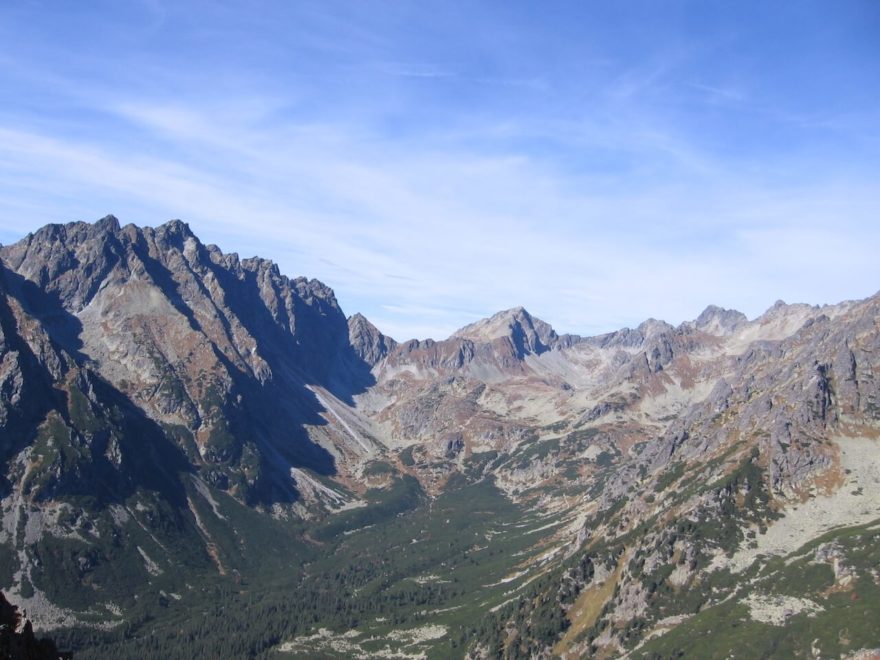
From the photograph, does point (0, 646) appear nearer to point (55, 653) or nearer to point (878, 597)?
point (55, 653)

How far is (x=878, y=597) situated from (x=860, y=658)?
106ft

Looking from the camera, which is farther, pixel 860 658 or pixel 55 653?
pixel 860 658

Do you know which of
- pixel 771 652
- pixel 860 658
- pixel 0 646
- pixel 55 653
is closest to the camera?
pixel 0 646

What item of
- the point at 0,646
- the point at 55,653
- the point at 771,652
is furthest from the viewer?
the point at 771,652

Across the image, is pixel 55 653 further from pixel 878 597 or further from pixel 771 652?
pixel 878 597

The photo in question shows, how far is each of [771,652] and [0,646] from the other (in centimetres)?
19310

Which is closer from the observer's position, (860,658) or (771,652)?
(860,658)

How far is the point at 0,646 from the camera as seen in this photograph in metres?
81.8

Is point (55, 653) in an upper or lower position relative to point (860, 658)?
upper

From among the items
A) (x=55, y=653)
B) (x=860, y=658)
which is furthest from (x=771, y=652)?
(x=55, y=653)

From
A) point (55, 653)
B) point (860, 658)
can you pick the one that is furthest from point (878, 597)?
point (55, 653)

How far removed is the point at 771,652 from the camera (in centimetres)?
19625

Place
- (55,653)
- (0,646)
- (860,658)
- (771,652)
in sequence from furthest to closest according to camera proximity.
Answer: (771,652)
(860,658)
(55,653)
(0,646)

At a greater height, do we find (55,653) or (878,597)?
(55,653)
